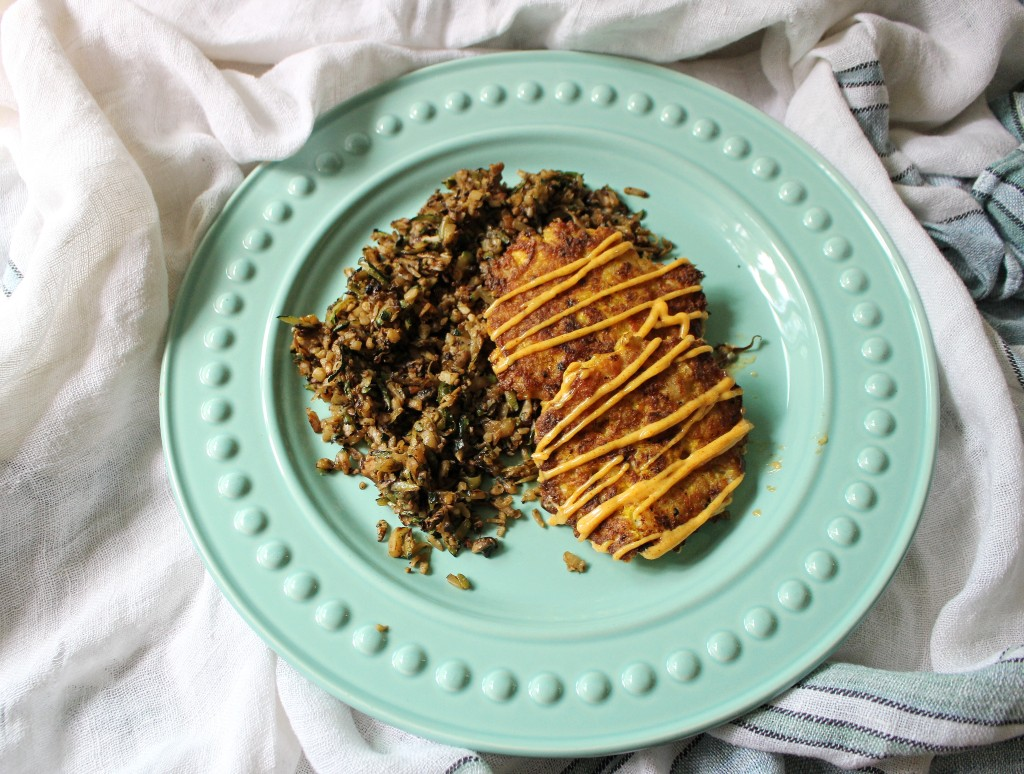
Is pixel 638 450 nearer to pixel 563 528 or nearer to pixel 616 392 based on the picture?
pixel 616 392

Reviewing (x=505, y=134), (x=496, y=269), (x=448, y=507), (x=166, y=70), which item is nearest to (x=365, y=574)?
(x=448, y=507)

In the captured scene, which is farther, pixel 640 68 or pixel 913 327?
pixel 640 68

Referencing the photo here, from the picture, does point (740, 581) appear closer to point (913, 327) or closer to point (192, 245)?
point (913, 327)

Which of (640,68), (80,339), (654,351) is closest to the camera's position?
(654,351)

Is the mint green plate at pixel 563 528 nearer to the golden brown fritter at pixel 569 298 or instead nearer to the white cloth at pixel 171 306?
the white cloth at pixel 171 306

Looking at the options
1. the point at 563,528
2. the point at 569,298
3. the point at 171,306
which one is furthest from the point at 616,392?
the point at 171,306

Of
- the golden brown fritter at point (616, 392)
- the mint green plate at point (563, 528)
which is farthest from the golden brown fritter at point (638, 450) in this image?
the mint green plate at point (563, 528)
